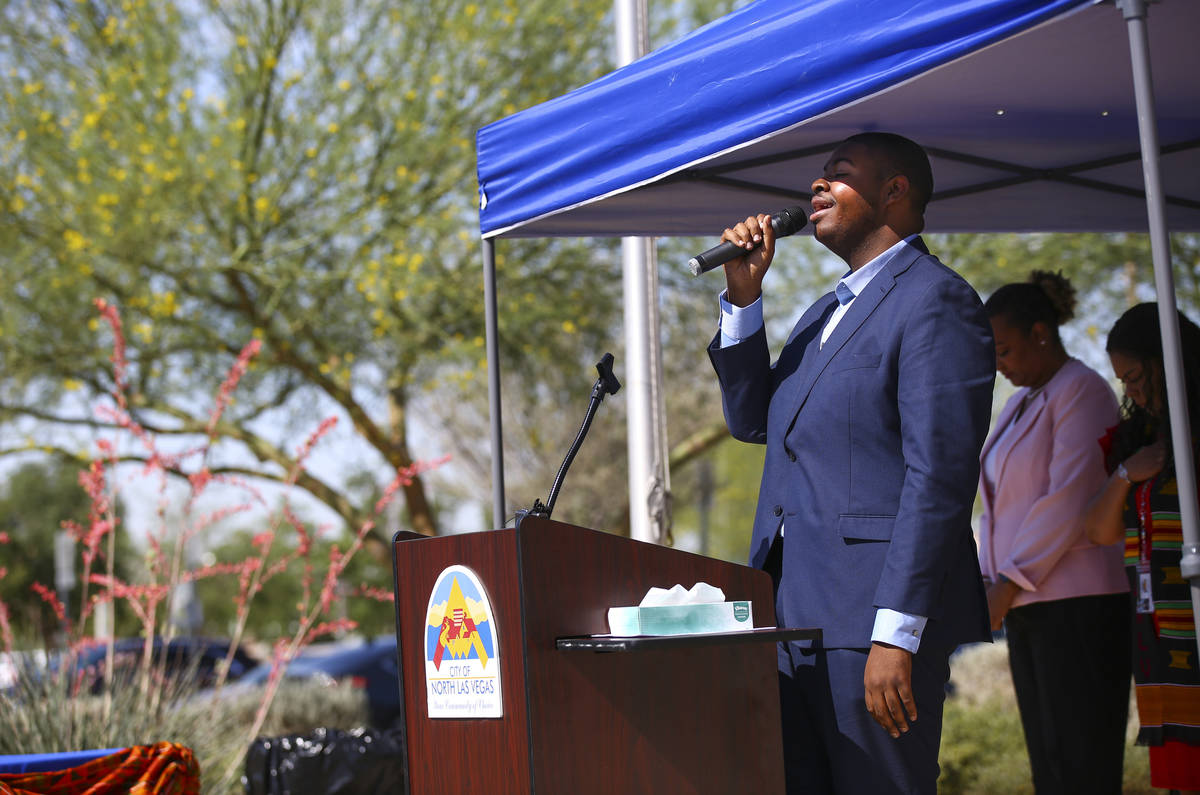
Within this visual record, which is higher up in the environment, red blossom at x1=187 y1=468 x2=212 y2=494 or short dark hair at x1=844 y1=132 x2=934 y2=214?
short dark hair at x1=844 y1=132 x2=934 y2=214

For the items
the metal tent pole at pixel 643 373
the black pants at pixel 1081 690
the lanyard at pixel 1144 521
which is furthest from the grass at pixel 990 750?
the lanyard at pixel 1144 521

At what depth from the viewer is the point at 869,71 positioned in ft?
8.46

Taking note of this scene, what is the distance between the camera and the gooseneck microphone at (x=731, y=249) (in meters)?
2.78

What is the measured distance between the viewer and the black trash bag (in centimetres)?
531

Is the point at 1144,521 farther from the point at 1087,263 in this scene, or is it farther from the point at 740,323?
the point at 1087,263

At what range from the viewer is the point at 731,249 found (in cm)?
291

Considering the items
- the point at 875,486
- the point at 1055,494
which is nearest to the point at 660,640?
the point at 875,486

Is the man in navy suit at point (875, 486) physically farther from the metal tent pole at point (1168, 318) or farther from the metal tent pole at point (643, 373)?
the metal tent pole at point (643, 373)

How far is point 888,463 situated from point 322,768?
357cm

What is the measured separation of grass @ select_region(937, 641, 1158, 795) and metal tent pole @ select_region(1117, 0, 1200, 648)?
395cm

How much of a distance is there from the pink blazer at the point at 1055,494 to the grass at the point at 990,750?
2.10 m

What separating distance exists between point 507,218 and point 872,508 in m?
1.58

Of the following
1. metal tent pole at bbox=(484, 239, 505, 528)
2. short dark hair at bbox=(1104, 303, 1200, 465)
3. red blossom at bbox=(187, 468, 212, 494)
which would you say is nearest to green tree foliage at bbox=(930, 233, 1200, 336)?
short dark hair at bbox=(1104, 303, 1200, 465)

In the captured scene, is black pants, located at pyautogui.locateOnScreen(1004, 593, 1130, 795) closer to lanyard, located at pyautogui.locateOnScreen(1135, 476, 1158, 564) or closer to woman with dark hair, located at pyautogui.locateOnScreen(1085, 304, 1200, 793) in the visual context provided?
woman with dark hair, located at pyautogui.locateOnScreen(1085, 304, 1200, 793)
